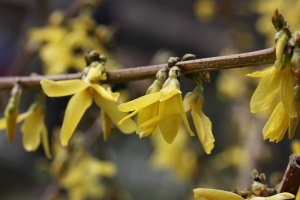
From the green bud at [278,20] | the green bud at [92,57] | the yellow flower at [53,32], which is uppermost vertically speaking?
the yellow flower at [53,32]

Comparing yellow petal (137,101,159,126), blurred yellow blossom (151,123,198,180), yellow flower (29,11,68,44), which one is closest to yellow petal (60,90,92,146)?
yellow petal (137,101,159,126)

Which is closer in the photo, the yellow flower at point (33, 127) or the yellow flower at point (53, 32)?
the yellow flower at point (33, 127)

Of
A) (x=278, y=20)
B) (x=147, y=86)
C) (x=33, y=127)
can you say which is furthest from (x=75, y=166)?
(x=278, y=20)

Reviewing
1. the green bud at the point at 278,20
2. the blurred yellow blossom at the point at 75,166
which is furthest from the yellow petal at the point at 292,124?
the blurred yellow blossom at the point at 75,166

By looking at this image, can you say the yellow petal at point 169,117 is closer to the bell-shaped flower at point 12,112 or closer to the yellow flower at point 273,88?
the yellow flower at point 273,88

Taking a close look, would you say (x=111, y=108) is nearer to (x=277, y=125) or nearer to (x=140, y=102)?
(x=140, y=102)

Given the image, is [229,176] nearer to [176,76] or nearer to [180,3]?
[180,3]
